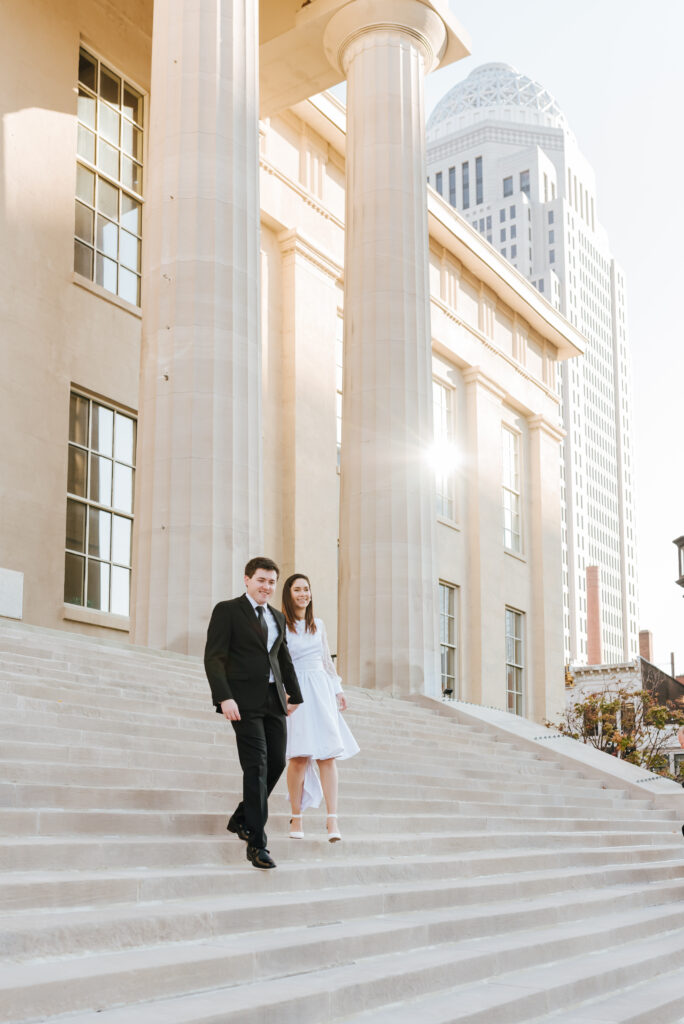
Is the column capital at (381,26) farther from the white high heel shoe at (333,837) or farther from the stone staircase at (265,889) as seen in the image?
the white high heel shoe at (333,837)

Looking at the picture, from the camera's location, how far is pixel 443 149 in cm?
15288

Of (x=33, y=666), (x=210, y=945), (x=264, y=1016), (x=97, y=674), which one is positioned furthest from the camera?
(x=97, y=674)

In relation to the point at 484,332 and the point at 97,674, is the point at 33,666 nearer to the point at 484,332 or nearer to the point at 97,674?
the point at 97,674

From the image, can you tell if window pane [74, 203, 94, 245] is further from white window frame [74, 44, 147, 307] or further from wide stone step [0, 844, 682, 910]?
wide stone step [0, 844, 682, 910]

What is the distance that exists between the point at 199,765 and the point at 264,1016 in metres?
4.04

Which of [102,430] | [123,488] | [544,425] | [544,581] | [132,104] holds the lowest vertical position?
[123,488]

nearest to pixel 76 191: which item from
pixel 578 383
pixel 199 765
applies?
pixel 199 765

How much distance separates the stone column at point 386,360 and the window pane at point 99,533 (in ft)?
12.8

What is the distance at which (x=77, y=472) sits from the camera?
18891mm

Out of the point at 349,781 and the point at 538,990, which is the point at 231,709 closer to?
the point at 538,990

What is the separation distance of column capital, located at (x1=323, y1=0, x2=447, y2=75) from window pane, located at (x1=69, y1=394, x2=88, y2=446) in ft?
27.1

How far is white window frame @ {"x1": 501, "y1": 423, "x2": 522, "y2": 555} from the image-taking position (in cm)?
3506

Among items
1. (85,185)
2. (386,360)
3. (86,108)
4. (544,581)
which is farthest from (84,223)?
(544,581)

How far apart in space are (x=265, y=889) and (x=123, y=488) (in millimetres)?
13613
